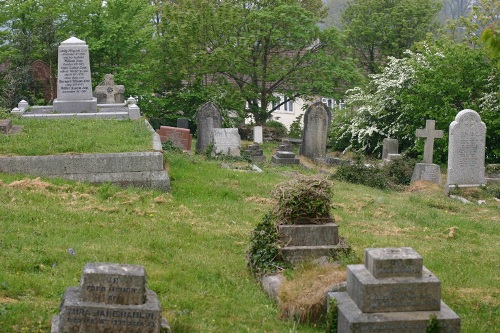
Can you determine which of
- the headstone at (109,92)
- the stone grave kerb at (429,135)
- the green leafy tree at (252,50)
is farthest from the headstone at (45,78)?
the stone grave kerb at (429,135)

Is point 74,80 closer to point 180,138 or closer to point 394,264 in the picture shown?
point 180,138

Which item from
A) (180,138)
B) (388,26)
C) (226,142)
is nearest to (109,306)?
(226,142)

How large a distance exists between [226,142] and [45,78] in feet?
48.7

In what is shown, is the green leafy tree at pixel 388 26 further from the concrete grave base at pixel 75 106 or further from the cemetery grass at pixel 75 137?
the cemetery grass at pixel 75 137

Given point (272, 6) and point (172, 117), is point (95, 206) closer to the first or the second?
point (172, 117)

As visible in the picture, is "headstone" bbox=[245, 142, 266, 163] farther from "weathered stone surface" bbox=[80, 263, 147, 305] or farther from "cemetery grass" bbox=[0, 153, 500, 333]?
"weathered stone surface" bbox=[80, 263, 147, 305]

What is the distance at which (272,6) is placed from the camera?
37844mm

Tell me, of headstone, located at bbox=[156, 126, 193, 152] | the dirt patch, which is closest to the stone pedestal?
headstone, located at bbox=[156, 126, 193, 152]

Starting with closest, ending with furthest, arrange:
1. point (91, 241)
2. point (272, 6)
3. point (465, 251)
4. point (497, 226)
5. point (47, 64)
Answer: point (91, 241)
point (465, 251)
point (497, 226)
point (47, 64)
point (272, 6)

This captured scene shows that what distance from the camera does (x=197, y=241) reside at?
11.4 metres

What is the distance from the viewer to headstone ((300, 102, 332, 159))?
90.0 feet

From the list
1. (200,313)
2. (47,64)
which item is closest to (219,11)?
(47,64)

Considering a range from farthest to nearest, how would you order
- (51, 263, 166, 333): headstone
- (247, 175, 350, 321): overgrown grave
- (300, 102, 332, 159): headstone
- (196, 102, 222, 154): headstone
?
(300, 102, 332, 159): headstone < (196, 102, 222, 154): headstone < (247, 175, 350, 321): overgrown grave < (51, 263, 166, 333): headstone

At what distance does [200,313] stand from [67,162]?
753cm
